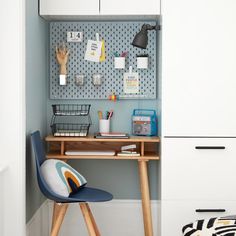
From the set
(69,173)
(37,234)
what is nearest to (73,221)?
(37,234)

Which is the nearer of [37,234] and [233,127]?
[233,127]

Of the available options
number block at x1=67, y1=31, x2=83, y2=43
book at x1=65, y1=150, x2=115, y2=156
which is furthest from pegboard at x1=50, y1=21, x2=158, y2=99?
book at x1=65, y1=150, x2=115, y2=156

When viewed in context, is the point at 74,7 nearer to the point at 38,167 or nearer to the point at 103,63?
the point at 103,63

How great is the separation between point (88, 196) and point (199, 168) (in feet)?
2.44

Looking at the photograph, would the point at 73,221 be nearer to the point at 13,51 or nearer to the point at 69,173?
the point at 69,173

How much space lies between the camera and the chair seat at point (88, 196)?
3016 millimetres

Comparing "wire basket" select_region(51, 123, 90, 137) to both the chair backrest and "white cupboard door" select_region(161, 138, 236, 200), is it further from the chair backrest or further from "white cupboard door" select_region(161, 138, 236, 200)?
"white cupboard door" select_region(161, 138, 236, 200)

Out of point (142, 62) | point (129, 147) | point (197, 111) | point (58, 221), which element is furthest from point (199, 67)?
point (58, 221)

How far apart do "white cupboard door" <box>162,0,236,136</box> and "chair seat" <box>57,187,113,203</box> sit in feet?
1.85

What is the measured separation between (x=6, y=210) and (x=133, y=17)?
62.7 inches

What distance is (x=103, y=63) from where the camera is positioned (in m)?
3.78

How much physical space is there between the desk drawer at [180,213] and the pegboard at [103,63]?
2.83 feet

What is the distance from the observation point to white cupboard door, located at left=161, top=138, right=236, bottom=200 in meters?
3.29

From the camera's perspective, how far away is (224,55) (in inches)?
128
